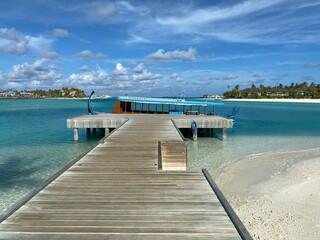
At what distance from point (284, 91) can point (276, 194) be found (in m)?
185

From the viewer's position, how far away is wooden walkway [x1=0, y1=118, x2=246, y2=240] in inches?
183

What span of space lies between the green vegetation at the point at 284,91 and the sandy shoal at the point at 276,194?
153016mm

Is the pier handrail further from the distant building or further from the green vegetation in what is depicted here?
the distant building

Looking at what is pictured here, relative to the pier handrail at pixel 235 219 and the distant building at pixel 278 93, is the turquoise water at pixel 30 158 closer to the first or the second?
the pier handrail at pixel 235 219

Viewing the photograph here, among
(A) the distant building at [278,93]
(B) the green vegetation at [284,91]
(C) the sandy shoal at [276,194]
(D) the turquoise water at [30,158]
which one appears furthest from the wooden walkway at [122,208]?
(A) the distant building at [278,93]

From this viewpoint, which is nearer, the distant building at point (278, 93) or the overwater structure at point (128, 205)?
the overwater structure at point (128, 205)

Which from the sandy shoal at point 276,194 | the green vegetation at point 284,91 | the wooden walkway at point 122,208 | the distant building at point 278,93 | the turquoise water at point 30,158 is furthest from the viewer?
the distant building at point 278,93

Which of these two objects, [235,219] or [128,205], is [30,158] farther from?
[235,219]

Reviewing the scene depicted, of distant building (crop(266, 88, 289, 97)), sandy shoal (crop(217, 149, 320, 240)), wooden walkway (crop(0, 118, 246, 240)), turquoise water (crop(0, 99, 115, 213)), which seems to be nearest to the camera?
wooden walkway (crop(0, 118, 246, 240))

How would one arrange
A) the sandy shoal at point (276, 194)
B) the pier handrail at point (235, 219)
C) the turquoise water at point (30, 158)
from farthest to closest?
the turquoise water at point (30, 158), the sandy shoal at point (276, 194), the pier handrail at point (235, 219)

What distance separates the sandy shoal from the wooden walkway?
3064 millimetres

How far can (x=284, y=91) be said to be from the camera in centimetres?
17962

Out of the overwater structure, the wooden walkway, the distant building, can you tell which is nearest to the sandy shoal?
the overwater structure

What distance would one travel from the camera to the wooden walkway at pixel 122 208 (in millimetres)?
4660
